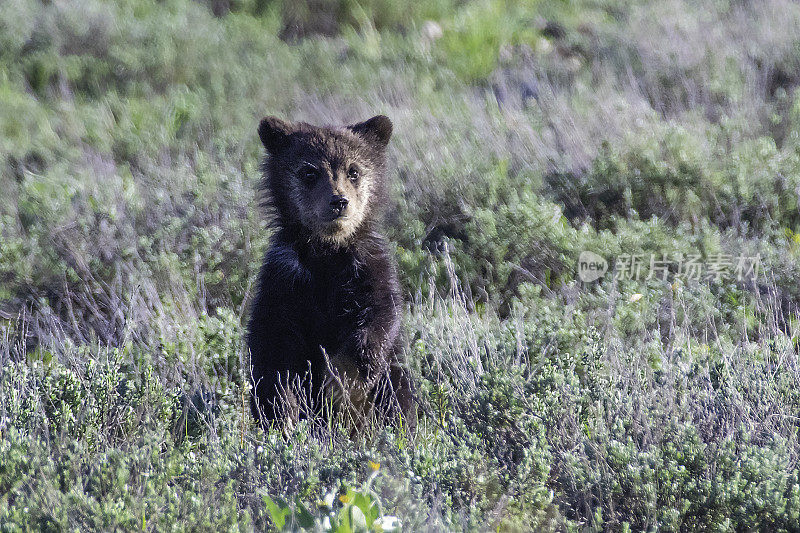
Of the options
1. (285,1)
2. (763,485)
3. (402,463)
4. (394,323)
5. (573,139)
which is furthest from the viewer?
(285,1)

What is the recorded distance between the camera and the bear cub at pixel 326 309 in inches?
175

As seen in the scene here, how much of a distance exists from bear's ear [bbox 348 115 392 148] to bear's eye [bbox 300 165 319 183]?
1.56 ft

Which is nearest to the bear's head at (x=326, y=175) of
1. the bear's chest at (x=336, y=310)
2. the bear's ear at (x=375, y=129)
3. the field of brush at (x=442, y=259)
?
the bear's ear at (x=375, y=129)

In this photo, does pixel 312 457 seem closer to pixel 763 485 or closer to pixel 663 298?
pixel 763 485

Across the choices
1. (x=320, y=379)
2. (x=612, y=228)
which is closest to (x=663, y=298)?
(x=612, y=228)

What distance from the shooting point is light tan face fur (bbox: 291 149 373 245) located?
179 inches

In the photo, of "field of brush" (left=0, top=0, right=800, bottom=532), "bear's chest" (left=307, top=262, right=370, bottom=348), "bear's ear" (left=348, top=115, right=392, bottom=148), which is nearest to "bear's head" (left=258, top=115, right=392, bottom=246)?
"bear's ear" (left=348, top=115, right=392, bottom=148)

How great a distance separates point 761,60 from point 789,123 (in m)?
1.78

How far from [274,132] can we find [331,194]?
0.65 meters

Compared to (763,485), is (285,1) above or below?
above

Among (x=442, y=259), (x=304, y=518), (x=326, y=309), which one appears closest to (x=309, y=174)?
(x=326, y=309)

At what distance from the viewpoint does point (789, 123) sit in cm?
779

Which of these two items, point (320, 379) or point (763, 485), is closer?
point (763, 485)

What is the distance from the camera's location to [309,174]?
4.75 m
